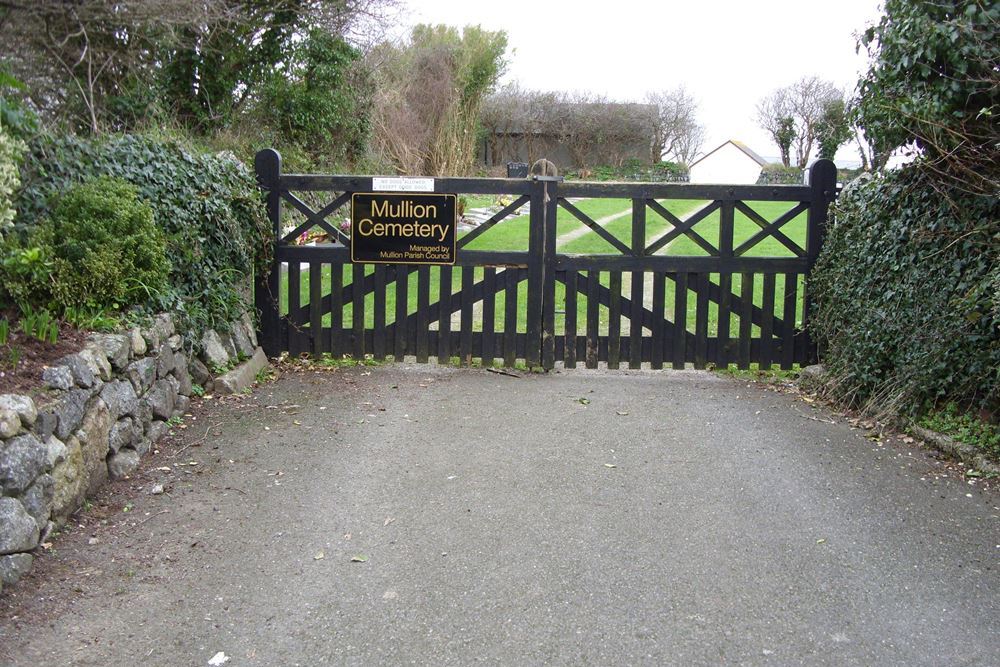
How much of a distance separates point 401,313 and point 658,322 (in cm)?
240

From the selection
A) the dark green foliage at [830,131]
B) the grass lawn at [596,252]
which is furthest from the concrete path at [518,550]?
the dark green foliage at [830,131]

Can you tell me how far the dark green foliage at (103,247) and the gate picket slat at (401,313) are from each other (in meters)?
2.53

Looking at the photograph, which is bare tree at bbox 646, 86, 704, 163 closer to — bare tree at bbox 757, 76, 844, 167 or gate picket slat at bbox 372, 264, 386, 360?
bare tree at bbox 757, 76, 844, 167

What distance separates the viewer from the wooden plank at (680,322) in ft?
28.5

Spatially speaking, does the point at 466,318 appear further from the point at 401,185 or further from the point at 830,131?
the point at 830,131

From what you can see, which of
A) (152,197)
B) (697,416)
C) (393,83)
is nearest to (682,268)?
(697,416)

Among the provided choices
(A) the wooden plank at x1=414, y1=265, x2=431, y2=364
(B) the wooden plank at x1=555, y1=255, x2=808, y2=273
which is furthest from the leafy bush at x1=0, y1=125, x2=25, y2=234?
(B) the wooden plank at x1=555, y1=255, x2=808, y2=273

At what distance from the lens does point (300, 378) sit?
8.23 m

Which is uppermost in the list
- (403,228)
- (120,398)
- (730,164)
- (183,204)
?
(730,164)

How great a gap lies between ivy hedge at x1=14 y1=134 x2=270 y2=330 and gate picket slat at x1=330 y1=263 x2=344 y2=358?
2.16ft

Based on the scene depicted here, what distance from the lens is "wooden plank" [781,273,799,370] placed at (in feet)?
28.8

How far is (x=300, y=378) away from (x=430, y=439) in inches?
86.1

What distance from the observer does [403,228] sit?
8.70 metres

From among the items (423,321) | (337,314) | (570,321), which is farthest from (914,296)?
(337,314)
